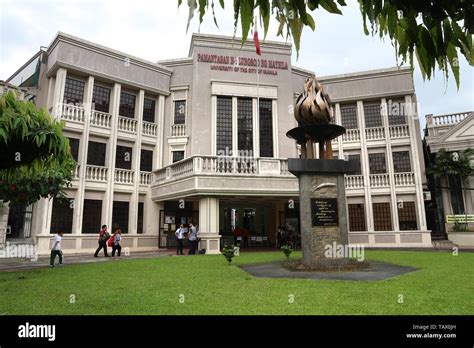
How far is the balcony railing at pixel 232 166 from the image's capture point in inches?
712

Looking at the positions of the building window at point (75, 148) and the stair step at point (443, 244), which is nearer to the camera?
the building window at point (75, 148)

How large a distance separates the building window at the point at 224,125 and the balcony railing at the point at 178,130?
2656 mm

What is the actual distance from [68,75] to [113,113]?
3524mm

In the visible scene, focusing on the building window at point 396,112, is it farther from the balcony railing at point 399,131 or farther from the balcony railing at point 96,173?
the balcony railing at point 96,173

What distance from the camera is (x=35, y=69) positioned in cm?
2264

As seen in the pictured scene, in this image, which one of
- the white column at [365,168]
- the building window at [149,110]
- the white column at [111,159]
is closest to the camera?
the white column at [111,159]

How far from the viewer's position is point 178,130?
2439 cm


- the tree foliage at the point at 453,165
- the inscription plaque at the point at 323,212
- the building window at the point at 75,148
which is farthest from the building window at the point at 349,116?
the building window at the point at 75,148

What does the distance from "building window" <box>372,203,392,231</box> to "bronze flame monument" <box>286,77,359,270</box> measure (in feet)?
51.0

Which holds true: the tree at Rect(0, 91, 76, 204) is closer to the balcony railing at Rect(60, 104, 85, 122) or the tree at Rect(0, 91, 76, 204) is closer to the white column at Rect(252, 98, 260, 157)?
the balcony railing at Rect(60, 104, 85, 122)

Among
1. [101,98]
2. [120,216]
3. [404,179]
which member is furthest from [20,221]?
[404,179]
